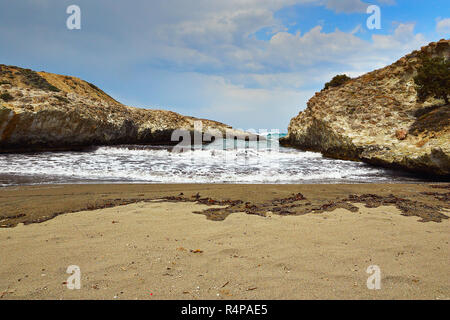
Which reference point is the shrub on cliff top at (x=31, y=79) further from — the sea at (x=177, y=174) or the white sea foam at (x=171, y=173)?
the white sea foam at (x=171, y=173)

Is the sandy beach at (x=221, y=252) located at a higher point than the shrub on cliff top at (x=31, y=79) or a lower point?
lower

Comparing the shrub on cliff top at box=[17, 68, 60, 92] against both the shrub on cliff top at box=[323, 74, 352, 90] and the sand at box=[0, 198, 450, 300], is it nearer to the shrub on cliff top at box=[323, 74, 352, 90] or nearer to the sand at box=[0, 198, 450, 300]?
the shrub on cliff top at box=[323, 74, 352, 90]

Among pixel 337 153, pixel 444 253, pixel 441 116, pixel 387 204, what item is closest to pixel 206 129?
pixel 337 153

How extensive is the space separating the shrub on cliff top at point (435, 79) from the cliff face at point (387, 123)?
817 mm

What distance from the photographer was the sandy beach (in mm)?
2080

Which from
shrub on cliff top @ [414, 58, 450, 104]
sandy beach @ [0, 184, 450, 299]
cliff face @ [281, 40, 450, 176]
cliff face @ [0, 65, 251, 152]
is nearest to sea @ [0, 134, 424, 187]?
cliff face @ [281, 40, 450, 176]

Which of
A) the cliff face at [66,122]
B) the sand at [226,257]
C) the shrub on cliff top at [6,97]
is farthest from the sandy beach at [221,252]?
the shrub on cliff top at [6,97]

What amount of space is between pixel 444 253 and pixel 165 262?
3.08 m

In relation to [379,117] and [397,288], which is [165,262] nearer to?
[397,288]

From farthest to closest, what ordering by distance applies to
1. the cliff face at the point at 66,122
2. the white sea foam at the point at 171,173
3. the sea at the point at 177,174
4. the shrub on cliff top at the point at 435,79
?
the cliff face at the point at 66,122, the shrub on cliff top at the point at 435,79, the white sea foam at the point at 171,173, the sea at the point at 177,174

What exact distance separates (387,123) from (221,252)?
573 inches

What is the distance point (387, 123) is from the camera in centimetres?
1366

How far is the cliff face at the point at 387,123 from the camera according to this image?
985 centimetres

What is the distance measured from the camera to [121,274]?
2.29 meters
